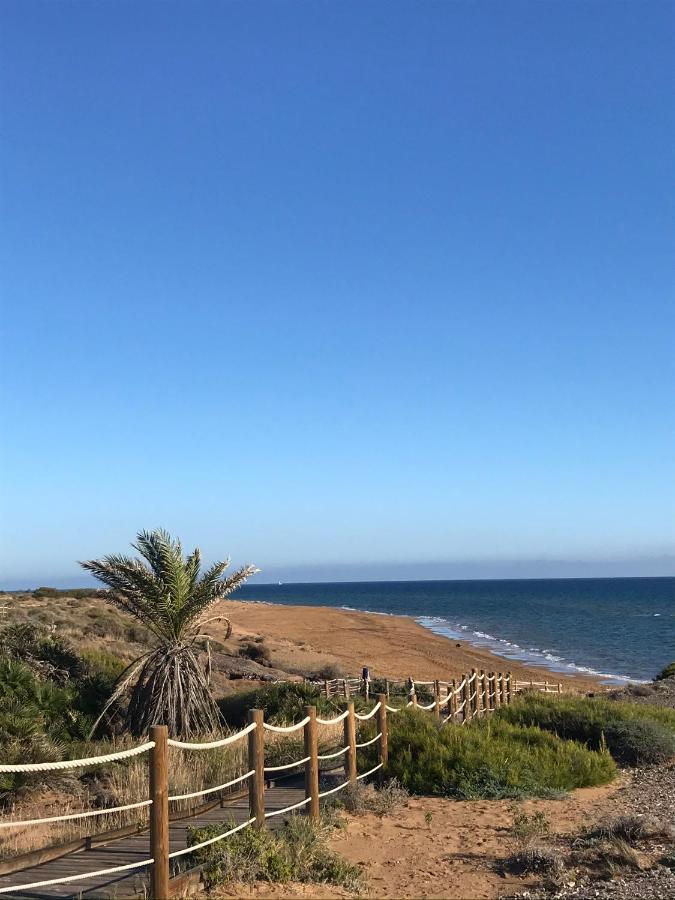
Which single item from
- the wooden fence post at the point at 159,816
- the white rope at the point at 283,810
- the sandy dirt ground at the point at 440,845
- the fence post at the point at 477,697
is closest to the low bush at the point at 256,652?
the fence post at the point at 477,697

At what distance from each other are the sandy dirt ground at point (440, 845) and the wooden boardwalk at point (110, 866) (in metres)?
0.69

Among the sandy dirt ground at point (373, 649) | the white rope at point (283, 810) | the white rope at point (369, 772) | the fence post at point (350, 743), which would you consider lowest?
the sandy dirt ground at point (373, 649)

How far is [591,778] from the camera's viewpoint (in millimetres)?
11422

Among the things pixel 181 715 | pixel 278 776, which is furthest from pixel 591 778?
pixel 181 715

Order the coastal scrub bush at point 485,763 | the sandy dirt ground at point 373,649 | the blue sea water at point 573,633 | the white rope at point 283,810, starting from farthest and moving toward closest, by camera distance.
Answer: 1. the blue sea water at point 573,633
2. the sandy dirt ground at point 373,649
3. the coastal scrub bush at point 485,763
4. the white rope at point 283,810

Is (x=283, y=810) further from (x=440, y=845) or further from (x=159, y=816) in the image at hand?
(x=159, y=816)

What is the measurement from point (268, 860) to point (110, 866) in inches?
51.1

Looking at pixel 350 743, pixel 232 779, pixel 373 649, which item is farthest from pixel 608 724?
pixel 373 649

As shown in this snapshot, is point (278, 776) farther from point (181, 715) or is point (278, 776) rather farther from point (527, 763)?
point (527, 763)

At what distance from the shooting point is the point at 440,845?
847 centimetres

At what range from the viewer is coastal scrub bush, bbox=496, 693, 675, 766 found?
1318cm

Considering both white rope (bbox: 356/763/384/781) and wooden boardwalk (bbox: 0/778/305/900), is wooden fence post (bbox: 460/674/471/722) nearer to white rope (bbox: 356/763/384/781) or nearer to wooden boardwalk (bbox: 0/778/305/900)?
white rope (bbox: 356/763/384/781)

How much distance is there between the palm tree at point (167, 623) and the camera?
13281 mm

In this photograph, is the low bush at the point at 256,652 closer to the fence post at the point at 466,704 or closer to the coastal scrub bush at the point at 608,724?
the fence post at the point at 466,704
